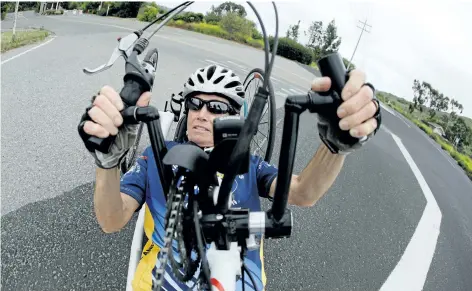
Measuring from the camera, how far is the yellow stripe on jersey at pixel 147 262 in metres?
2.13

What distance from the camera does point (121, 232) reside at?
3.27 meters

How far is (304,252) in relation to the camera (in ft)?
12.2

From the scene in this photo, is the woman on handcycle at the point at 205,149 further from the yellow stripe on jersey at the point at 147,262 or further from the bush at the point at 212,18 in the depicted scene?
the bush at the point at 212,18

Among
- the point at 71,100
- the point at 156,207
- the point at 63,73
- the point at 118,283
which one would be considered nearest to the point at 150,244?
the point at 156,207

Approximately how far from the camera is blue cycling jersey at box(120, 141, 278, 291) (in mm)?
2174

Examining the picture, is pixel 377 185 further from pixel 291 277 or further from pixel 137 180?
pixel 137 180

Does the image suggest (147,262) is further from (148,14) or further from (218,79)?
(148,14)

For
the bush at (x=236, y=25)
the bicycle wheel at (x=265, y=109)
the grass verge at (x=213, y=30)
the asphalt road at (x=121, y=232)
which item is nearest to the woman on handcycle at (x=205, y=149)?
Result: the bicycle wheel at (x=265, y=109)

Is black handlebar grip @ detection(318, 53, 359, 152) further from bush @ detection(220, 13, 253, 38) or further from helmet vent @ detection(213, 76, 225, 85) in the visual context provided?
bush @ detection(220, 13, 253, 38)

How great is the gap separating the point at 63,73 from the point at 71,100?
6.54 feet

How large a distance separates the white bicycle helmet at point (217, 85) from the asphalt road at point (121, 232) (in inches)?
56.8

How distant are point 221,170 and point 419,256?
148 inches

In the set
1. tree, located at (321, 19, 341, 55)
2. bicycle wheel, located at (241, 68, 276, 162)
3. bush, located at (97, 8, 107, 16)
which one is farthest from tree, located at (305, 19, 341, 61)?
bicycle wheel, located at (241, 68, 276, 162)

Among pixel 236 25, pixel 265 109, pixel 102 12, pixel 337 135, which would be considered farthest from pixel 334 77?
pixel 102 12
